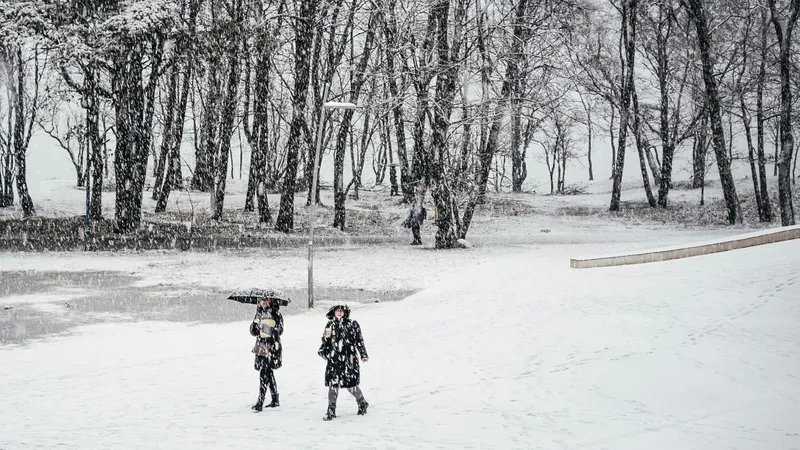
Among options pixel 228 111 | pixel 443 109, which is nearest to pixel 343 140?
pixel 228 111

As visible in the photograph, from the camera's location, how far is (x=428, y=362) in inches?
516

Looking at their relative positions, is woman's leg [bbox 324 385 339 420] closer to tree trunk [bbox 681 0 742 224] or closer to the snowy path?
the snowy path

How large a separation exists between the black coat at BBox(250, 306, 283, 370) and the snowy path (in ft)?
2.40

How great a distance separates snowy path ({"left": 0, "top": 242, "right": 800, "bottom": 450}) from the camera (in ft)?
29.4

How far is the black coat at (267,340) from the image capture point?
9.80m

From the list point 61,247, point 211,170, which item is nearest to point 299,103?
point 211,170

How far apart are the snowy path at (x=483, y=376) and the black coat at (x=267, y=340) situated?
73 cm

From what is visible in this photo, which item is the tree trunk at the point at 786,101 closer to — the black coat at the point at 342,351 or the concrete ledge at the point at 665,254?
the concrete ledge at the point at 665,254

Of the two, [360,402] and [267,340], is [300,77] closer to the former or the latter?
[267,340]

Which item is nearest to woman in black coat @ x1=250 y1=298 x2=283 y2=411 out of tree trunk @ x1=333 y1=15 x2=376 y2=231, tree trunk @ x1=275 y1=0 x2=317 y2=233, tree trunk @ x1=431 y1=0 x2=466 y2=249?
tree trunk @ x1=431 y1=0 x2=466 y2=249

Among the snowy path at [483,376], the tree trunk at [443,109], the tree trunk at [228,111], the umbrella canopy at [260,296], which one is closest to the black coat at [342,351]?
the snowy path at [483,376]

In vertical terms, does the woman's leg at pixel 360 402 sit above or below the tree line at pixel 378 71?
below

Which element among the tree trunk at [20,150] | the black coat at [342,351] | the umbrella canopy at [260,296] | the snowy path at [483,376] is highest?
the tree trunk at [20,150]

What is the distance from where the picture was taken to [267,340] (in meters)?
9.84
